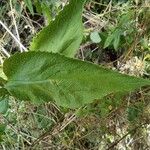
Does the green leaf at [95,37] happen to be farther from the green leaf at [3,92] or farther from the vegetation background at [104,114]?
the green leaf at [3,92]

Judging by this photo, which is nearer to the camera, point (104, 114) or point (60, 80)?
point (60, 80)

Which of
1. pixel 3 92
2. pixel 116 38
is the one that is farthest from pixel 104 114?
pixel 3 92

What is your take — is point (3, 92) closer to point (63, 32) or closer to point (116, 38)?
point (63, 32)

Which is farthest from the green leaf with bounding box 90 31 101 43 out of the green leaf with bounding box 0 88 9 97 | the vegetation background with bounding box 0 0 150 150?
the green leaf with bounding box 0 88 9 97

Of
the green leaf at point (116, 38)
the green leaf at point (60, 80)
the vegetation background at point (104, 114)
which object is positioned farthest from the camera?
the green leaf at point (116, 38)

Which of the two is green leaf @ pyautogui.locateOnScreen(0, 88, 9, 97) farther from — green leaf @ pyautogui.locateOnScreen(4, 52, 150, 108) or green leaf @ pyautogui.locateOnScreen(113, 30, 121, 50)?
green leaf @ pyautogui.locateOnScreen(113, 30, 121, 50)

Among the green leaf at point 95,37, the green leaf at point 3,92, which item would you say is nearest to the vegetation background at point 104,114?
the green leaf at point 95,37
